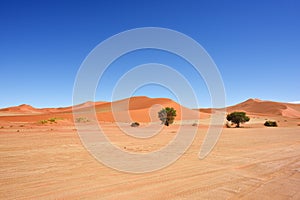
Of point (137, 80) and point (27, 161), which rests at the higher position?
point (137, 80)

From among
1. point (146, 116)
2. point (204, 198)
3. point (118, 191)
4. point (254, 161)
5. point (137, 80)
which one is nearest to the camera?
point (204, 198)

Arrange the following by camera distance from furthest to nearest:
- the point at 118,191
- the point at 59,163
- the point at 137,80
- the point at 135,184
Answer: the point at 137,80
the point at 59,163
the point at 135,184
the point at 118,191

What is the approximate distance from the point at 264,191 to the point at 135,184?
3.05 metres

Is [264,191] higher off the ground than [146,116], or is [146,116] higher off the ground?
[146,116]

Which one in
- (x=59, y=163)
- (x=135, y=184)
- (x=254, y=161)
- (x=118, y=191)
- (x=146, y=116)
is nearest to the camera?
(x=118, y=191)

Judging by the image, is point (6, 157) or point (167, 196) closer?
point (167, 196)

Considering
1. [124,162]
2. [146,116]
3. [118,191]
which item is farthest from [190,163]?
[146,116]

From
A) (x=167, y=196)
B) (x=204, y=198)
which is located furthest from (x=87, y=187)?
(x=204, y=198)

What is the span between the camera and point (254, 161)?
9289mm

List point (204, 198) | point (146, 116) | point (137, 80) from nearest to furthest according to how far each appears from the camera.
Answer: point (204, 198) → point (137, 80) → point (146, 116)

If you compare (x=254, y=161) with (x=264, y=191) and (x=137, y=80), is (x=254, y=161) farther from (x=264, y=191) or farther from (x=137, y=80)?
(x=137, y=80)

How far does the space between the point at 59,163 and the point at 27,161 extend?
1.23m

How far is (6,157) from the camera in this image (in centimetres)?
934

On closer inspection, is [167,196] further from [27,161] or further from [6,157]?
[6,157]
